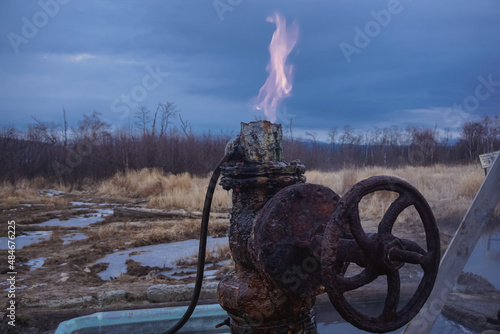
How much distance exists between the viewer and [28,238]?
26.9 ft

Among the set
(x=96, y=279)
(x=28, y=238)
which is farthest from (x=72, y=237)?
(x=96, y=279)

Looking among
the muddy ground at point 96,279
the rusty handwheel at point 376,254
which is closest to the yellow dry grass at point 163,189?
the muddy ground at point 96,279

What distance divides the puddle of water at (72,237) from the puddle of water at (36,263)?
1.17 m

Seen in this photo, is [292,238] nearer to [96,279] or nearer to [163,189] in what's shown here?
[96,279]

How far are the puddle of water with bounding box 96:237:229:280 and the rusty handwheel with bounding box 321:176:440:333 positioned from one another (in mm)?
4840

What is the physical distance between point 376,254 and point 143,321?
2.01 m

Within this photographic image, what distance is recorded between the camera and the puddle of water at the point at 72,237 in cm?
814

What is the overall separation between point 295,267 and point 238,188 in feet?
1.42

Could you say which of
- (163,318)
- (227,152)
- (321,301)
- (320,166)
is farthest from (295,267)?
(320,166)

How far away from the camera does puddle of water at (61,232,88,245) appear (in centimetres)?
814

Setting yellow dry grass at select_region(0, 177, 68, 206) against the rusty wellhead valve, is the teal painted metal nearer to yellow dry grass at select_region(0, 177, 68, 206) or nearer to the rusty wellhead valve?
the rusty wellhead valve

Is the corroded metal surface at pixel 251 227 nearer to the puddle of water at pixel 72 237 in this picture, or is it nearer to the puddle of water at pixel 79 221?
the puddle of water at pixel 72 237

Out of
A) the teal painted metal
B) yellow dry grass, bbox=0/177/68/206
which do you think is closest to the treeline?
yellow dry grass, bbox=0/177/68/206

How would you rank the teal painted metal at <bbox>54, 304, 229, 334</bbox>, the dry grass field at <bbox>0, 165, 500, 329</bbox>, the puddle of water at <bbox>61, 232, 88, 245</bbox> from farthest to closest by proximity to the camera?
1. the puddle of water at <bbox>61, 232, 88, 245</bbox>
2. the dry grass field at <bbox>0, 165, 500, 329</bbox>
3. the teal painted metal at <bbox>54, 304, 229, 334</bbox>
